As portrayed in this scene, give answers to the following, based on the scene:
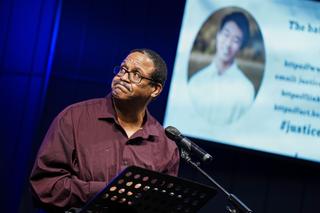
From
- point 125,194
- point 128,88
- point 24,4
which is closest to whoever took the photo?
point 125,194

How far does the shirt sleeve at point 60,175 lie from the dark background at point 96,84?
1233 mm

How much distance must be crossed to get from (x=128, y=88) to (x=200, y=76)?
66.9 inches

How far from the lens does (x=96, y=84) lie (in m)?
4.49

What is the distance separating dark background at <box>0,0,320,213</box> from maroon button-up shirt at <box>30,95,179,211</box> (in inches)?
46.3

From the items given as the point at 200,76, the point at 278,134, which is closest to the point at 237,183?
the point at 278,134

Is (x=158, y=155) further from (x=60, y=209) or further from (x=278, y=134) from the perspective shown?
(x=278, y=134)

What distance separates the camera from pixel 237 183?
15.2ft

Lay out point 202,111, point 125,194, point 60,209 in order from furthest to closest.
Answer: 1. point 202,111
2. point 60,209
3. point 125,194

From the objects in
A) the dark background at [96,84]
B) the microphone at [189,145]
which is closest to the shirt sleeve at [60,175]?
the microphone at [189,145]

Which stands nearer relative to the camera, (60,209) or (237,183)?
(60,209)

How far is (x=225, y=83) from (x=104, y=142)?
183cm

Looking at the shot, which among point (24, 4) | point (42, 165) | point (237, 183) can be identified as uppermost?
point (24, 4)

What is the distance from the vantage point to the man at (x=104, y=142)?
2541 millimetres

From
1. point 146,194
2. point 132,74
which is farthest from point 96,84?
point 146,194
